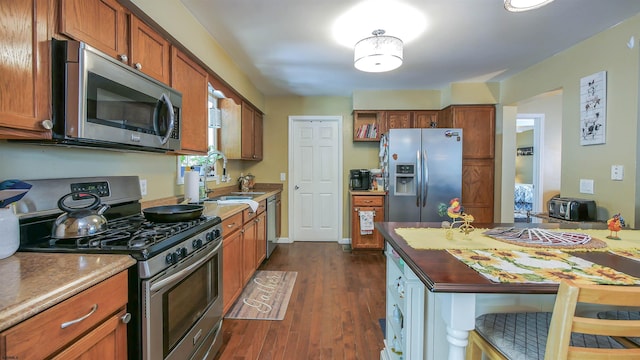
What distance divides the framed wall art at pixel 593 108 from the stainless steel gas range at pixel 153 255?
327cm

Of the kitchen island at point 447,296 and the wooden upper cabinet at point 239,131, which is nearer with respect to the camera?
the kitchen island at point 447,296

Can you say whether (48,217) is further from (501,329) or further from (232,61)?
(232,61)

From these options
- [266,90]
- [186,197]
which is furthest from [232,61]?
[186,197]

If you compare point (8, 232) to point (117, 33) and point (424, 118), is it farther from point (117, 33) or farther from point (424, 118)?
point (424, 118)

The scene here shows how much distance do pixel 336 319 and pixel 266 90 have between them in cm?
Answer: 343

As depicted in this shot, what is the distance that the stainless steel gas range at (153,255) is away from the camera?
1.15 meters

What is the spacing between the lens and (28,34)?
41.5 inches

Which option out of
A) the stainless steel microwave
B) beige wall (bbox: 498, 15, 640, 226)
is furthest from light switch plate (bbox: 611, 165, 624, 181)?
the stainless steel microwave

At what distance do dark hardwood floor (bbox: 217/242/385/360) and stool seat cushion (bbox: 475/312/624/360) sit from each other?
105 centimetres

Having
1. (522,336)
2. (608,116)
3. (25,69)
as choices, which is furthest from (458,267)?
(608,116)

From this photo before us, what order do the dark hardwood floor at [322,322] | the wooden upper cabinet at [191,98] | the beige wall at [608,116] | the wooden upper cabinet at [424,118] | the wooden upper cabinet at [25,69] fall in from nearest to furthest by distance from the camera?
the wooden upper cabinet at [25,69]
the dark hardwood floor at [322,322]
the wooden upper cabinet at [191,98]
the beige wall at [608,116]
the wooden upper cabinet at [424,118]

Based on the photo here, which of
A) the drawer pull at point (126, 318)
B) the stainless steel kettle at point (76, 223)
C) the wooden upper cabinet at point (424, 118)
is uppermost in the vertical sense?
the wooden upper cabinet at point (424, 118)

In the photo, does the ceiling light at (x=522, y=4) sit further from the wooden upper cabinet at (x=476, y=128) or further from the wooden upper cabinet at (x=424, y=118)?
the wooden upper cabinet at (x=424, y=118)

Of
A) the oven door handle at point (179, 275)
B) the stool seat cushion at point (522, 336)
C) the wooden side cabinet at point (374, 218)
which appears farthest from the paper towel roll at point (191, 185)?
the wooden side cabinet at point (374, 218)
